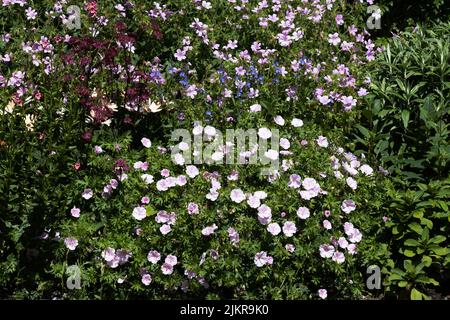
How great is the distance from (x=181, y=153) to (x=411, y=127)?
5.11ft

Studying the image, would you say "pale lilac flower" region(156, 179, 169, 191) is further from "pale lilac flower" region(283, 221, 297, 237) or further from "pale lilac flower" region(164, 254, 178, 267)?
"pale lilac flower" region(283, 221, 297, 237)

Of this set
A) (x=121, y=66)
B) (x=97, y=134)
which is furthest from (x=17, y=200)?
(x=121, y=66)

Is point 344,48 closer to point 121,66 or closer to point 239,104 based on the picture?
point 239,104

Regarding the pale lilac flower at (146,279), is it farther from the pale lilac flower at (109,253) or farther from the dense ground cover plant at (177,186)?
the pale lilac flower at (109,253)

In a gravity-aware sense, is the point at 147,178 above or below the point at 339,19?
below

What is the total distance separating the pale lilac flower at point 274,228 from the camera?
12.1 feet

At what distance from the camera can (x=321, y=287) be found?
383 centimetres

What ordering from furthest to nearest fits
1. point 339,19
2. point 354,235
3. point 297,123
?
point 339,19, point 297,123, point 354,235

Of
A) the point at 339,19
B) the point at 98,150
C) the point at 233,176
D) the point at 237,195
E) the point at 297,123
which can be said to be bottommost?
the point at 237,195

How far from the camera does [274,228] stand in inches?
146

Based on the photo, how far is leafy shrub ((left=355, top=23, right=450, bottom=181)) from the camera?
434cm

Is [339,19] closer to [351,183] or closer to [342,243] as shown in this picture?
[351,183]

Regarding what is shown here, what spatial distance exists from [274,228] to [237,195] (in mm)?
270

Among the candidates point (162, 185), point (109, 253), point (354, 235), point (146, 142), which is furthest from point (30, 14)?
point (354, 235)
